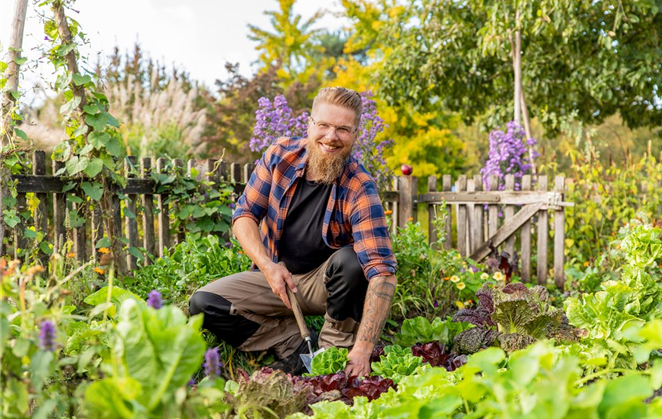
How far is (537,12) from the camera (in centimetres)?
626

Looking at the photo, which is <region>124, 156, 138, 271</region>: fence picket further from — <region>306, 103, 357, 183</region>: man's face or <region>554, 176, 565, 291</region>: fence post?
<region>554, 176, 565, 291</region>: fence post

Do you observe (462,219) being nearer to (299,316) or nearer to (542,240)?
(542,240)

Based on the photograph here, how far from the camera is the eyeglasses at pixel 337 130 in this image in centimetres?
265

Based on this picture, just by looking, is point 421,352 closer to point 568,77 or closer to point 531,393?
point 531,393

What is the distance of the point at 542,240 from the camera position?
493cm

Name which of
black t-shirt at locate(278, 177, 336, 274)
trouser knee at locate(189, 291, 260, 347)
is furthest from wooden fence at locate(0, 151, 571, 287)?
black t-shirt at locate(278, 177, 336, 274)

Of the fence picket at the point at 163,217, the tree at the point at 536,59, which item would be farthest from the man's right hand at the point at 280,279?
the tree at the point at 536,59

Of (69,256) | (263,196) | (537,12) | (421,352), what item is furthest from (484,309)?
(537,12)

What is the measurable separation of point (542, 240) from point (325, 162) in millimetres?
2902

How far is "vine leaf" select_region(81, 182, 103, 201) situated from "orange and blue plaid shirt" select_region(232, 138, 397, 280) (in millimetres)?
1005

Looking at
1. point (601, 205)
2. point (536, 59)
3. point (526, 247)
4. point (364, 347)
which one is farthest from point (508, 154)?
point (364, 347)

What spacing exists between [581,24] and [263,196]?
201 inches

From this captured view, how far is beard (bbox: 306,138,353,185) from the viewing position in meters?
2.69

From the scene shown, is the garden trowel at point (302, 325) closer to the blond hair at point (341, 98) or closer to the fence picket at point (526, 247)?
the blond hair at point (341, 98)
